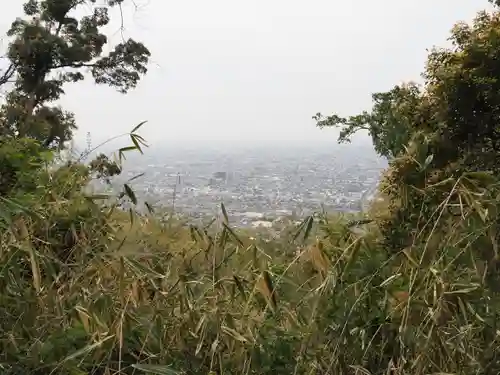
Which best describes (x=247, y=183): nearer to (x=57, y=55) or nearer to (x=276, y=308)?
A: (x=276, y=308)

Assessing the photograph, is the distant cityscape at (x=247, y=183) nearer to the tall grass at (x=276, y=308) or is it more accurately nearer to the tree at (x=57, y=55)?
the tall grass at (x=276, y=308)

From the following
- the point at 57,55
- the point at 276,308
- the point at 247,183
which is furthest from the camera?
the point at 57,55

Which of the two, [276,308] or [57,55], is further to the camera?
[57,55]

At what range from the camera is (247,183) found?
305 cm

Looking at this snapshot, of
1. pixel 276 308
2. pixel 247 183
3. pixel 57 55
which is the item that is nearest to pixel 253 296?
pixel 276 308

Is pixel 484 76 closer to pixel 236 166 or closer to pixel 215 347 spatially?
pixel 236 166

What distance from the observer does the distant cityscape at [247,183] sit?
1.97 m

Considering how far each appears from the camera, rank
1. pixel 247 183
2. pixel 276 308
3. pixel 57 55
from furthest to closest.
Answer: pixel 57 55, pixel 247 183, pixel 276 308

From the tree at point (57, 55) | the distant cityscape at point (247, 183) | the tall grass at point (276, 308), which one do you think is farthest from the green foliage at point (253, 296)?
the tree at point (57, 55)

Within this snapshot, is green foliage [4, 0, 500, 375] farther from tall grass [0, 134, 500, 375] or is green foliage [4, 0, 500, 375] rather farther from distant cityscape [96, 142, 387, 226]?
distant cityscape [96, 142, 387, 226]

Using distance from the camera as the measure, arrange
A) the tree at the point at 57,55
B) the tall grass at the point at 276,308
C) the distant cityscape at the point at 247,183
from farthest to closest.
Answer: the tree at the point at 57,55 → the distant cityscape at the point at 247,183 → the tall grass at the point at 276,308

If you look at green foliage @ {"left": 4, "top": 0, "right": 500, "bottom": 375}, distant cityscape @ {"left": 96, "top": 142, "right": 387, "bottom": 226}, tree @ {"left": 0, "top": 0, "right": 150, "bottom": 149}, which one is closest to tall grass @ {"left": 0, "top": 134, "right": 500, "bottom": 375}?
green foliage @ {"left": 4, "top": 0, "right": 500, "bottom": 375}

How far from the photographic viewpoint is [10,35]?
10.7m

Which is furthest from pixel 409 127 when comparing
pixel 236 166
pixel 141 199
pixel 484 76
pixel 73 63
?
pixel 73 63
